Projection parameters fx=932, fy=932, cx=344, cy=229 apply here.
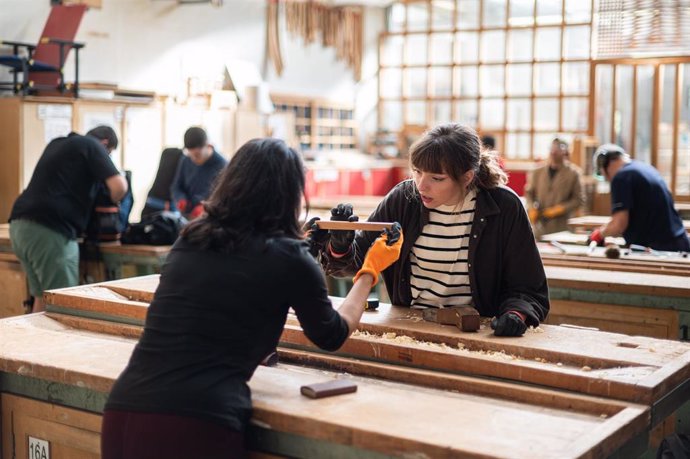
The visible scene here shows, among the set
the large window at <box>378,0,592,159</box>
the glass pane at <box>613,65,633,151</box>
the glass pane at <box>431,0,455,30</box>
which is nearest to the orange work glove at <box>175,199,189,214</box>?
the glass pane at <box>613,65,633,151</box>

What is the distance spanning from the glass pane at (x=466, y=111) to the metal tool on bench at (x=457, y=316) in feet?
39.8

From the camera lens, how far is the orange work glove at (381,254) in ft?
8.57

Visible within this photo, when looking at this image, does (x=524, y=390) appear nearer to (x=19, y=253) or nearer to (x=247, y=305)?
(x=247, y=305)

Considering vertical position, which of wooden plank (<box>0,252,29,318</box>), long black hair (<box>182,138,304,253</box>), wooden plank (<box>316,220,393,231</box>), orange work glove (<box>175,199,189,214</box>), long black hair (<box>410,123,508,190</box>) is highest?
long black hair (<box>410,123,508,190</box>)

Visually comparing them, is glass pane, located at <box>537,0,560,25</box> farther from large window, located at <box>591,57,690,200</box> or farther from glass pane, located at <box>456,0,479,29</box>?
large window, located at <box>591,57,690,200</box>

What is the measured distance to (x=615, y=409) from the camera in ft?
7.31

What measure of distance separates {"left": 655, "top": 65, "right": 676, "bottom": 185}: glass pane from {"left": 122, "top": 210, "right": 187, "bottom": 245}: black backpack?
640 cm

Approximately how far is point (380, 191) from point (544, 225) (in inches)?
240

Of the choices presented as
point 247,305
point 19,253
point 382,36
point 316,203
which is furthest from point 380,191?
point 247,305

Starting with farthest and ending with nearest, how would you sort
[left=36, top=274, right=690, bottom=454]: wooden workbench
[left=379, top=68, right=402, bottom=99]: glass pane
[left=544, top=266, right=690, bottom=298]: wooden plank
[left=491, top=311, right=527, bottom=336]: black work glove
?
[left=379, top=68, right=402, bottom=99]: glass pane < [left=544, top=266, right=690, bottom=298]: wooden plank < [left=491, top=311, right=527, bottom=336]: black work glove < [left=36, top=274, right=690, bottom=454]: wooden workbench

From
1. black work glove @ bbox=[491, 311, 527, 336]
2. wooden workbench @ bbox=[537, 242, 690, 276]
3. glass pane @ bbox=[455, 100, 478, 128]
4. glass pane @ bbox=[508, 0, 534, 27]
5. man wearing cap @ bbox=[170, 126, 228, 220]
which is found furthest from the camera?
glass pane @ bbox=[455, 100, 478, 128]

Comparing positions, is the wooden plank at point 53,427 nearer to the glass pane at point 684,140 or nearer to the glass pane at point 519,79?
the glass pane at point 684,140

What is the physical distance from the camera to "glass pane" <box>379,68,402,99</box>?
15.7 metres

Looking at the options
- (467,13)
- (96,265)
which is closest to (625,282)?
(96,265)
